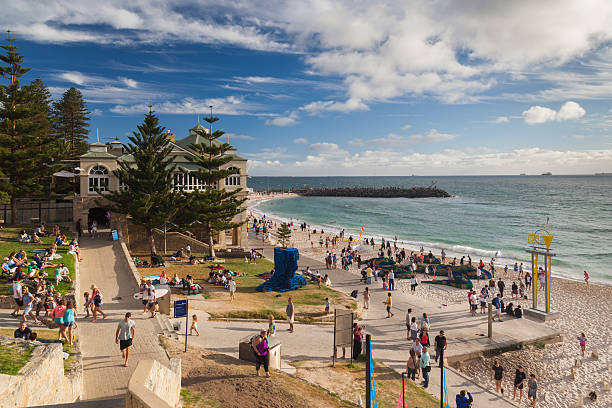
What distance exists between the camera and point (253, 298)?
16.6 metres

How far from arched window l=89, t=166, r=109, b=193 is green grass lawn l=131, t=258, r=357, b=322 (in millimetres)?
7072

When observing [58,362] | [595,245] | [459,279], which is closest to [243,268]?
[459,279]

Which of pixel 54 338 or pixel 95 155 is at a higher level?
pixel 95 155

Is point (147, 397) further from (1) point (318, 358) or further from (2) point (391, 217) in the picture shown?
(2) point (391, 217)

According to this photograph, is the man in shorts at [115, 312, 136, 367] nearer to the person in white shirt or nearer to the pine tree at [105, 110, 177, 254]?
the person in white shirt

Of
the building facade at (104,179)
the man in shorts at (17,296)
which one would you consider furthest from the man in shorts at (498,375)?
the building facade at (104,179)

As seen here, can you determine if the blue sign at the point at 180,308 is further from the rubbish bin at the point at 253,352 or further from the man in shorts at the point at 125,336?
the rubbish bin at the point at 253,352

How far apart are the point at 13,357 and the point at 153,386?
3.64 m

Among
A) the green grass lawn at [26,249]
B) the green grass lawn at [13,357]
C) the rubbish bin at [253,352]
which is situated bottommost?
the rubbish bin at [253,352]

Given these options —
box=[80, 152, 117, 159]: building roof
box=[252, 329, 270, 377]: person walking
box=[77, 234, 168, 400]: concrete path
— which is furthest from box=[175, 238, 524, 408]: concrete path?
box=[80, 152, 117, 159]: building roof

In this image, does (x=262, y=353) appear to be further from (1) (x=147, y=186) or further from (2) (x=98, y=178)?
(2) (x=98, y=178)

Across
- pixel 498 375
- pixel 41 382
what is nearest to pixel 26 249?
pixel 41 382

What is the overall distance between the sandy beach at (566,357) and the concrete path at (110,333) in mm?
10096

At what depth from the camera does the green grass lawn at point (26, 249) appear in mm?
11906
